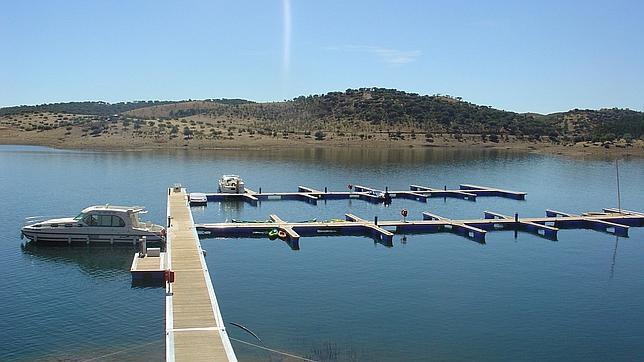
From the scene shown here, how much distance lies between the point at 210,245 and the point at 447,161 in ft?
221

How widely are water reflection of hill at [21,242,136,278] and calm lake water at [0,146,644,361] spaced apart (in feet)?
0.29

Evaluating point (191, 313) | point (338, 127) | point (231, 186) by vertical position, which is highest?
point (338, 127)

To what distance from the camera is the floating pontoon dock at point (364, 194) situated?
5331cm

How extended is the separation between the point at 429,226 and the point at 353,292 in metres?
15.4

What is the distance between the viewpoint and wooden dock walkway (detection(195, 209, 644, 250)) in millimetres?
37969

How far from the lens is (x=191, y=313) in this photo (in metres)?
19.9

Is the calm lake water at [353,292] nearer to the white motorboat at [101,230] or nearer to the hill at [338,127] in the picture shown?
the white motorboat at [101,230]

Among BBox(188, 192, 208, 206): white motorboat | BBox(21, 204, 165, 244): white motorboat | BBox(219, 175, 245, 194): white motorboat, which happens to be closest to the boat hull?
BBox(21, 204, 165, 244): white motorboat

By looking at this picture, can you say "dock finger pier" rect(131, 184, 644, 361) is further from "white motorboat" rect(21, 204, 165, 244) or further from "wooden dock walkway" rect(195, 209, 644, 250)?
"white motorboat" rect(21, 204, 165, 244)

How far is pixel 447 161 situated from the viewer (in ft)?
321

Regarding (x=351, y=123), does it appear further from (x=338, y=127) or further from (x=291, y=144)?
(x=291, y=144)

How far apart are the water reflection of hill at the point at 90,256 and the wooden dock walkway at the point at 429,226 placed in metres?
6.85

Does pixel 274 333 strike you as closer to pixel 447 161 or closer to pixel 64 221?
pixel 64 221

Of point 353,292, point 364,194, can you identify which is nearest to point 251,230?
point 353,292
